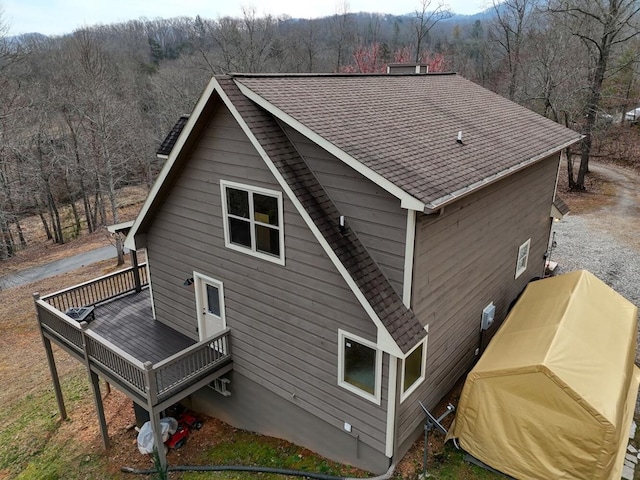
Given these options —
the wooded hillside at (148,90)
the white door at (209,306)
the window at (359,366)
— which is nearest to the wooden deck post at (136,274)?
the white door at (209,306)

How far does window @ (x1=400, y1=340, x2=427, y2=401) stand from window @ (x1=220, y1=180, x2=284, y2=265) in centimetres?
276

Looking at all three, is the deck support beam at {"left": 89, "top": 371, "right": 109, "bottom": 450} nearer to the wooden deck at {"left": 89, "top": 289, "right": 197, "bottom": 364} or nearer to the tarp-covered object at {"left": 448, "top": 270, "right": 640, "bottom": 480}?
the wooden deck at {"left": 89, "top": 289, "right": 197, "bottom": 364}

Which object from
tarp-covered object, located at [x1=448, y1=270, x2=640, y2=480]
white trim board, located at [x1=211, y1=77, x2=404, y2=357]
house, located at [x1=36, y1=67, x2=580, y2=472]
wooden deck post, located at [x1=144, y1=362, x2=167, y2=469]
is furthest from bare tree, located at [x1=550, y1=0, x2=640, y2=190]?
wooden deck post, located at [x1=144, y1=362, x2=167, y2=469]

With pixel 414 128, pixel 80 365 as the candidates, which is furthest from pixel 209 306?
pixel 80 365

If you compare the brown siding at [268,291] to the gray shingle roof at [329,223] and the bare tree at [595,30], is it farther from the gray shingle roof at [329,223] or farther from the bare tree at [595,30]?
the bare tree at [595,30]

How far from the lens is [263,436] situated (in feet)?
32.3

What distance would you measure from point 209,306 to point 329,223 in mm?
4328

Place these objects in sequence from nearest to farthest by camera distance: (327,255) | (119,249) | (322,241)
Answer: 1. (322,241)
2. (327,255)
3. (119,249)

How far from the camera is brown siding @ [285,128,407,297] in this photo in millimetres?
6691

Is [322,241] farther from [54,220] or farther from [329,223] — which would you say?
[54,220]

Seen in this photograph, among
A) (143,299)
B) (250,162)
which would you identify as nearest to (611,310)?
(250,162)

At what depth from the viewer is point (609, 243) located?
18.2m

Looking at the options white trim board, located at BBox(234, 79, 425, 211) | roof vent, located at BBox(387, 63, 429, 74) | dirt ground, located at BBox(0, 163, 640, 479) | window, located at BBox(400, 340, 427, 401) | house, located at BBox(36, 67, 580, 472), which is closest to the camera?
white trim board, located at BBox(234, 79, 425, 211)

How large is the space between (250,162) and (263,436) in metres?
6.03
